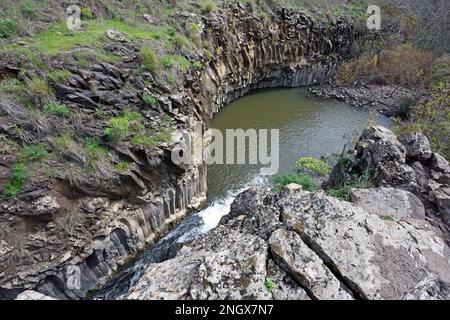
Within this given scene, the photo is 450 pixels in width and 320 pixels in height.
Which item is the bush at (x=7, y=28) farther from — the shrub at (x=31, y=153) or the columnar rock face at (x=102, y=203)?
the shrub at (x=31, y=153)

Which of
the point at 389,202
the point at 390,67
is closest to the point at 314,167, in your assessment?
the point at 389,202

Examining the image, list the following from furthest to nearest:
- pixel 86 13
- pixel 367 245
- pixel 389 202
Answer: pixel 86 13 → pixel 389 202 → pixel 367 245

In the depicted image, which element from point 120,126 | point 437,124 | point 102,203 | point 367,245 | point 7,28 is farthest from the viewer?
point 437,124

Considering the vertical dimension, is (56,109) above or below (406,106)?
above

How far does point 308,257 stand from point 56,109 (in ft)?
29.3

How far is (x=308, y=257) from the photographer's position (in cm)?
418

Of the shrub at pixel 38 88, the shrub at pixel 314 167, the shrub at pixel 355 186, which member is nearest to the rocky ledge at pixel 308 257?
the shrub at pixel 355 186

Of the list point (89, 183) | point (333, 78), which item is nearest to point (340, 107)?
point (333, 78)

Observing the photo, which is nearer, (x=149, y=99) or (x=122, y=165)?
(x=122, y=165)

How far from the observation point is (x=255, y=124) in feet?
62.4

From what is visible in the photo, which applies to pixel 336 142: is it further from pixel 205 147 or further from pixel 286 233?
pixel 286 233

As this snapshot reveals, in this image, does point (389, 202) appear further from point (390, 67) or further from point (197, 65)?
point (390, 67)

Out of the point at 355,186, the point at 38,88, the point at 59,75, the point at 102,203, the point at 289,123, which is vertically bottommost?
the point at 102,203
